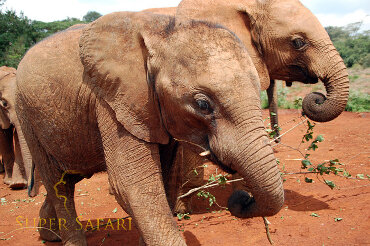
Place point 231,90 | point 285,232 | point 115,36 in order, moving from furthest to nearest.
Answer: point 285,232 → point 115,36 → point 231,90

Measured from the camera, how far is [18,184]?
25.5 ft

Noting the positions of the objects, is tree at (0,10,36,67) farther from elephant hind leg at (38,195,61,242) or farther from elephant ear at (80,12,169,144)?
elephant ear at (80,12,169,144)

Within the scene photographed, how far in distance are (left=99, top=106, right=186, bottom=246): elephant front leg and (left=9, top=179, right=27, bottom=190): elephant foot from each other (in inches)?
223

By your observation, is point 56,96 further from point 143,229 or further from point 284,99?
point 284,99

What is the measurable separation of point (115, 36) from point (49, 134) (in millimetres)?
1214

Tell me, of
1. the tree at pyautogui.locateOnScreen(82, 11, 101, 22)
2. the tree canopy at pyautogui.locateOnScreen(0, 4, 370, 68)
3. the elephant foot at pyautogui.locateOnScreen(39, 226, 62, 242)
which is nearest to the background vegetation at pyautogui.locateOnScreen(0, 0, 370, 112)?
the tree canopy at pyautogui.locateOnScreen(0, 4, 370, 68)

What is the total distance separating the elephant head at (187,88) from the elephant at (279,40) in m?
2.05

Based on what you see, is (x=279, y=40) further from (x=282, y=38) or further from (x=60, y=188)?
(x=60, y=188)

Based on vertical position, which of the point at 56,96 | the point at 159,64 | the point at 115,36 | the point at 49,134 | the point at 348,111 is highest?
the point at 115,36

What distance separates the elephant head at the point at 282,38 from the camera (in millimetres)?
4820

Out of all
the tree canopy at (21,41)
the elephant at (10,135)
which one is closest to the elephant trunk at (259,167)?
the elephant at (10,135)

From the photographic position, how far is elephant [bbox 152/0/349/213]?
4.82m

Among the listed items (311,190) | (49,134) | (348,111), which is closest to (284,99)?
(348,111)

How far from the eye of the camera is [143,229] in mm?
2777
